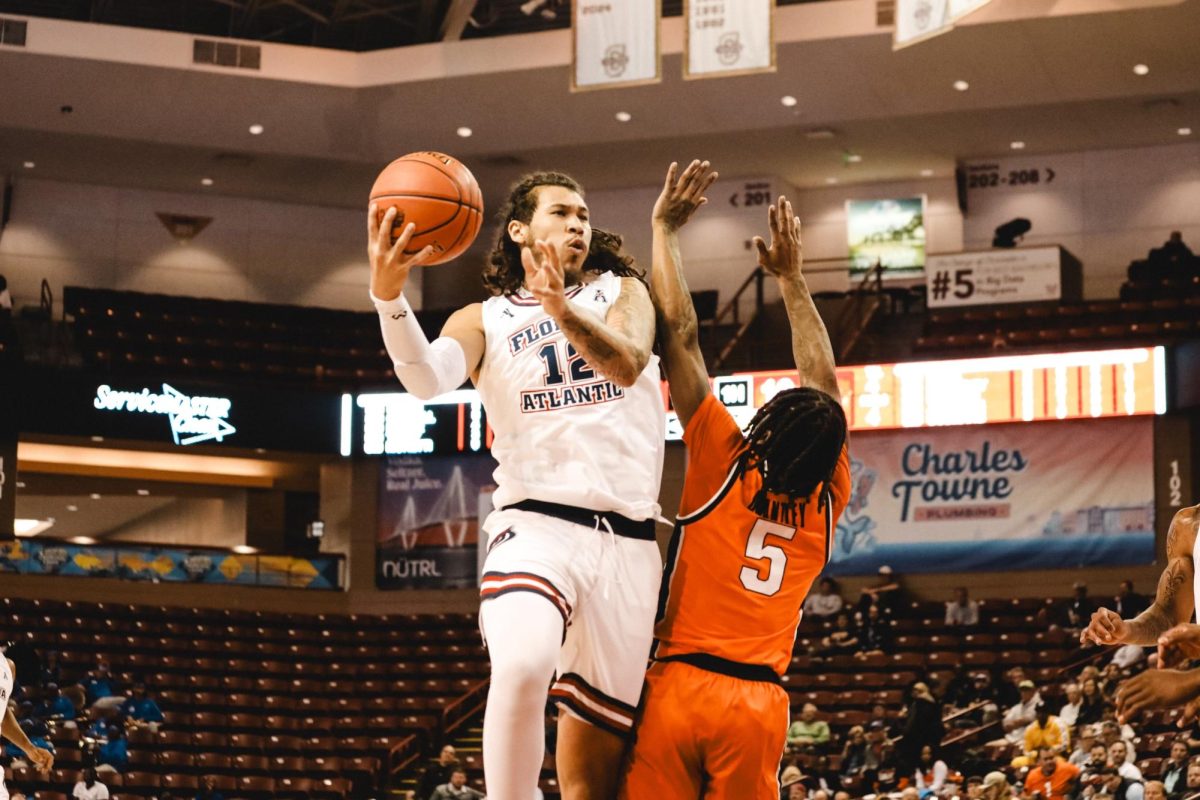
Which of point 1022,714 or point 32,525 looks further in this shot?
point 32,525

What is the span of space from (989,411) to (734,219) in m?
7.82

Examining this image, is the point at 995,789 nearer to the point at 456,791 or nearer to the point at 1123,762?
the point at 1123,762

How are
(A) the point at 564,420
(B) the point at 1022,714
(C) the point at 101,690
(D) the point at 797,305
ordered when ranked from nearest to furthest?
1. (A) the point at 564,420
2. (D) the point at 797,305
3. (B) the point at 1022,714
4. (C) the point at 101,690

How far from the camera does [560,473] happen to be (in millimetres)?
4602

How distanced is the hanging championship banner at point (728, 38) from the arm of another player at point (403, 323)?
486 inches

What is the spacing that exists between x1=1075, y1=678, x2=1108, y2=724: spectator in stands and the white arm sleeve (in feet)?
39.3

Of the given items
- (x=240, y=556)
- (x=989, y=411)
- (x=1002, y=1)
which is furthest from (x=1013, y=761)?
(x=240, y=556)

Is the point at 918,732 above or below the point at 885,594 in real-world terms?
below

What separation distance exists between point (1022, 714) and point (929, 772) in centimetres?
144

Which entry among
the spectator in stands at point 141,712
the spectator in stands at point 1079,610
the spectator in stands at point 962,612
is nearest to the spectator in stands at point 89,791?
the spectator in stands at point 141,712

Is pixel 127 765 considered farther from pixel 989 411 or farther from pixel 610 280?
pixel 610 280

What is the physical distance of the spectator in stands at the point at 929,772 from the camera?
14.9 m

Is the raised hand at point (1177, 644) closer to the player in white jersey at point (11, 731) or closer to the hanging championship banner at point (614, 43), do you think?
the player in white jersey at point (11, 731)

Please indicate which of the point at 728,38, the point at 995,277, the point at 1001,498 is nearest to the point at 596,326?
the point at 728,38
